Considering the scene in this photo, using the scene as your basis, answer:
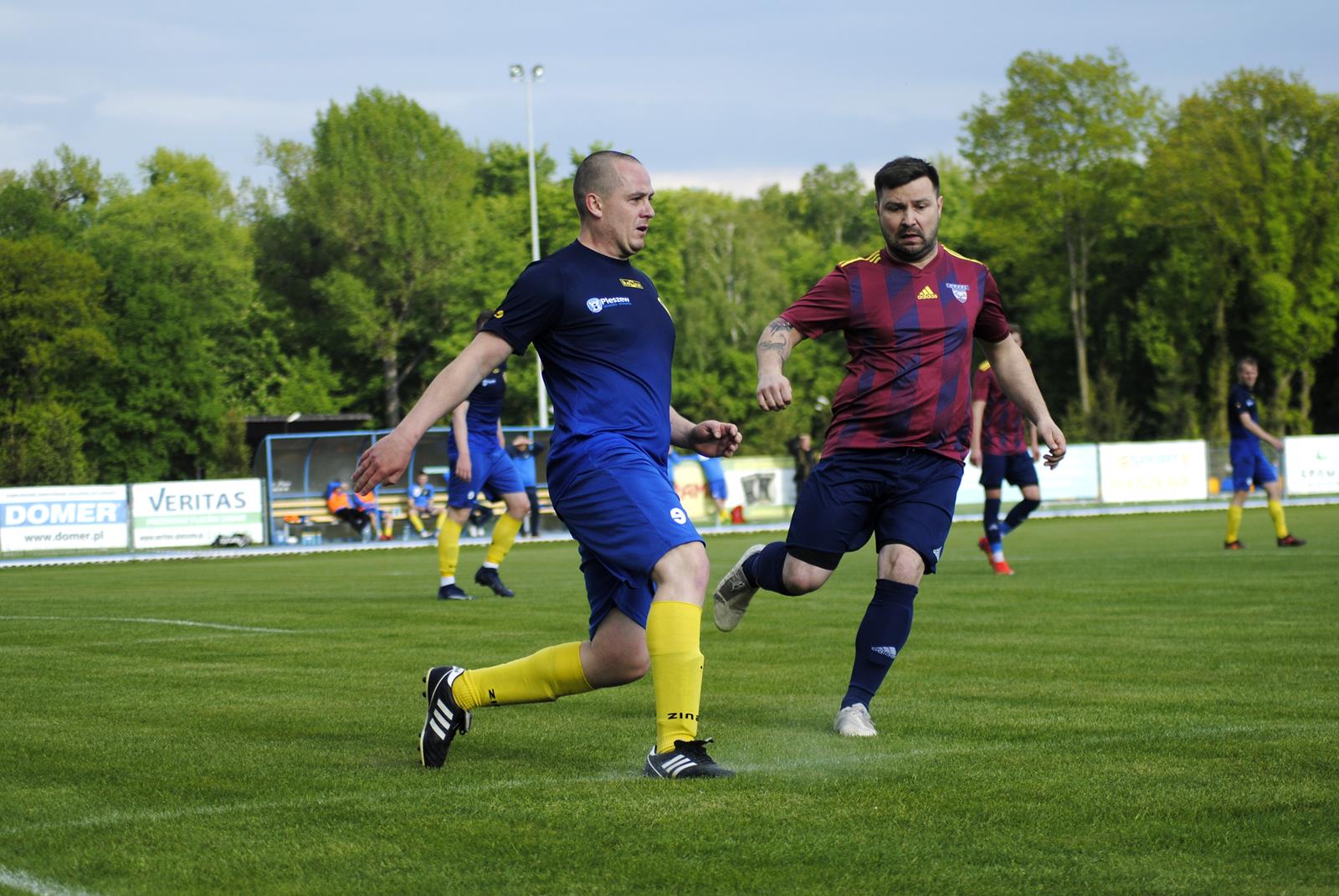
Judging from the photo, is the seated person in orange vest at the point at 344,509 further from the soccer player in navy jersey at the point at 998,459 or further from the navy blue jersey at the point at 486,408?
the soccer player in navy jersey at the point at 998,459

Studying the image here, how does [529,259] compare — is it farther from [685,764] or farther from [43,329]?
[685,764]

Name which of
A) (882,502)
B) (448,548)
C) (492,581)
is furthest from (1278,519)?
(882,502)

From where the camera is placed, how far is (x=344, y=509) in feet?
113

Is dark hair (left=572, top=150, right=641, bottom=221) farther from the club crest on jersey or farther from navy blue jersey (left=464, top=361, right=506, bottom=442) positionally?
navy blue jersey (left=464, top=361, right=506, bottom=442)

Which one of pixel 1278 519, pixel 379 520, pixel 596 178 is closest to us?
pixel 596 178

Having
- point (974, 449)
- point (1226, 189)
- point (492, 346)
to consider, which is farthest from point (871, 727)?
point (1226, 189)

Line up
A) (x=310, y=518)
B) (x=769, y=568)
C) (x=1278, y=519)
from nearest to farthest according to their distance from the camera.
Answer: (x=769, y=568) < (x=1278, y=519) < (x=310, y=518)

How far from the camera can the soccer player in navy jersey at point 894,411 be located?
21.2 feet

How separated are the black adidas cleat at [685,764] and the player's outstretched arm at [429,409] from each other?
1222mm

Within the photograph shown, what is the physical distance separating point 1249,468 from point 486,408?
9478 millimetres

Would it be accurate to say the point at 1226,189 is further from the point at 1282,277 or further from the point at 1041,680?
the point at 1041,680

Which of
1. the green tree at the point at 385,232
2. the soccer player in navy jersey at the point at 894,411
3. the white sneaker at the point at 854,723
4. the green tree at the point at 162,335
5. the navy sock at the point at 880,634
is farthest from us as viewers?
the green tree at the point at 385,232

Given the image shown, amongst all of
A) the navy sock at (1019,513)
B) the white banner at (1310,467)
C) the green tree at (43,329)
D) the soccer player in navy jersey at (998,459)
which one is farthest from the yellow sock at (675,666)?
the green tree at (43,329)

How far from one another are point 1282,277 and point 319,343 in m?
39.3
